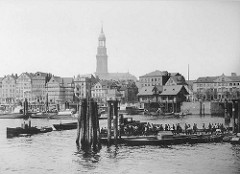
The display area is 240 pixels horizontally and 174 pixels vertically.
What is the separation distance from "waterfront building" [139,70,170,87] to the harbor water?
36063 mm

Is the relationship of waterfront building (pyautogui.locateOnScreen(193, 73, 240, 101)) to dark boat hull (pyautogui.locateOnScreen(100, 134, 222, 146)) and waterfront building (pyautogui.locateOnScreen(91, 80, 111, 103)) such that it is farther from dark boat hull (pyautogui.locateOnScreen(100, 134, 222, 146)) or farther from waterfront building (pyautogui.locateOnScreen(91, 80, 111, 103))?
dark boat hull (pyautogui.locateOnScreen(100, 134, 222, 146))

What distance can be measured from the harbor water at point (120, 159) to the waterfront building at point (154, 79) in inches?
1420

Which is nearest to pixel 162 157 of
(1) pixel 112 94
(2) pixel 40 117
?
(2) pixel 40 117

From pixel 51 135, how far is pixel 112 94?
38582mm

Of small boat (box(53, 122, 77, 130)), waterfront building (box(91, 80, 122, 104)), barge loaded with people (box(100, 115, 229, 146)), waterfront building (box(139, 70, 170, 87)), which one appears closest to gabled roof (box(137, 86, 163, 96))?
waterfront building (box(139, 70, 170, 87))

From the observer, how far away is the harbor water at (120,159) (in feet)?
53.5

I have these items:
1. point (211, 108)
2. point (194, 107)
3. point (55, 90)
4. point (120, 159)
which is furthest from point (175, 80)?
point (120, 159)

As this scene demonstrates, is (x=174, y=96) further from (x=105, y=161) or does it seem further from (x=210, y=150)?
(x=105, y=161)

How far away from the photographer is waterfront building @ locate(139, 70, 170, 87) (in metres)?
58.4

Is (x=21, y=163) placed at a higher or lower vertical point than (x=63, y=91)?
lower

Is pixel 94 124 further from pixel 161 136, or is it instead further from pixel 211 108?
pixel 211 108

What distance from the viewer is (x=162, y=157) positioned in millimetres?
18500

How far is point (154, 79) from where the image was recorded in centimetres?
6056

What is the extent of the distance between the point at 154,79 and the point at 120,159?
43.0 meters
